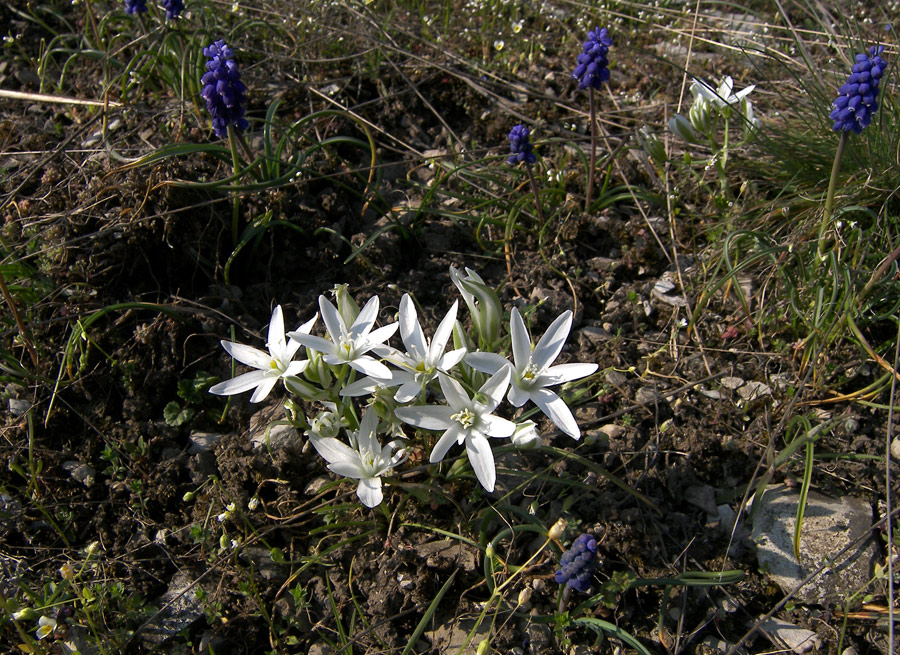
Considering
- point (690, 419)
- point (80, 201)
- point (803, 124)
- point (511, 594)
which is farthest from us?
point (803, 124)

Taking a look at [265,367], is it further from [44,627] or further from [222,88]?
[222,88]

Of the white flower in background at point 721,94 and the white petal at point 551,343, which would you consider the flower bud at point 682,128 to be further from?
the white petal at point 551,343

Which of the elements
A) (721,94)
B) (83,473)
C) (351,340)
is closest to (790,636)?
(351,340)

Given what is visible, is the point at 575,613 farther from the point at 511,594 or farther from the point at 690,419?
the point at 690,419

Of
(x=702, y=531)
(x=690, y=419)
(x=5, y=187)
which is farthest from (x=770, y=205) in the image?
(x=5, y=187)

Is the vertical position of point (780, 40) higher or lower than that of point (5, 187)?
higher

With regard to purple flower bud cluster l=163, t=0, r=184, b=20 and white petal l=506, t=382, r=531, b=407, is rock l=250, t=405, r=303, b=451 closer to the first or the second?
white petal l=506, t=382, r=531, b=407
